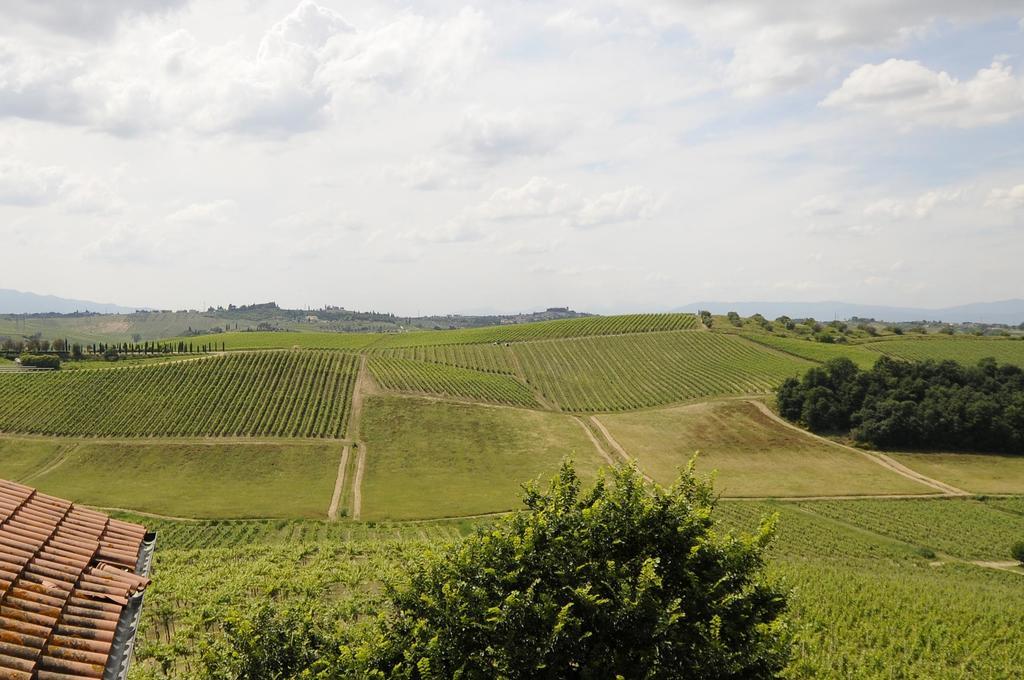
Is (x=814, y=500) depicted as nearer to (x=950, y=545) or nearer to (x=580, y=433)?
(x=950, y=545)

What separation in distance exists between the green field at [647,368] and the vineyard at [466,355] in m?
3.77

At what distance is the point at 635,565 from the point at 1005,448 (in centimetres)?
8974

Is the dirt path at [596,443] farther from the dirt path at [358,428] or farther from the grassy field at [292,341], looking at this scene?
the grassy field at [292,341]

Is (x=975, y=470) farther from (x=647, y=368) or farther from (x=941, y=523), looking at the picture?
(x=647, y=368)

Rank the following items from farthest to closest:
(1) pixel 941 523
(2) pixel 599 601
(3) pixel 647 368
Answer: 1. (3) pixel 647 368
2. (1) pixel 941 523
3. (2) pixel 599 601

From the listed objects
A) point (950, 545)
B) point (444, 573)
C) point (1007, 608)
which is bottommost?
point (950, 545)

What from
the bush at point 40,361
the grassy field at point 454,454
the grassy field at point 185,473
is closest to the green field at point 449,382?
the grassy field at point 454,454

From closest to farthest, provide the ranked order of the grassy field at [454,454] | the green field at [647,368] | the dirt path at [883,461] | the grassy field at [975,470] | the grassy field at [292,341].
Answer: the grassy field at [454,454] < the dirt path at [883,461] < the grassy field at [975,470] < the green field at [647,368] < the grassy field at [292,341]

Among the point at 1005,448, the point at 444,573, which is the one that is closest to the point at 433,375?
the point at 1005,448

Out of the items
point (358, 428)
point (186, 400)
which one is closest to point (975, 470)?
point (358, 428)

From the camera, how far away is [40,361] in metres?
98.1

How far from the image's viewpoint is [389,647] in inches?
547

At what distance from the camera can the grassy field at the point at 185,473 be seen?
5625cm

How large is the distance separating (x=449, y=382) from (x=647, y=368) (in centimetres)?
4070
